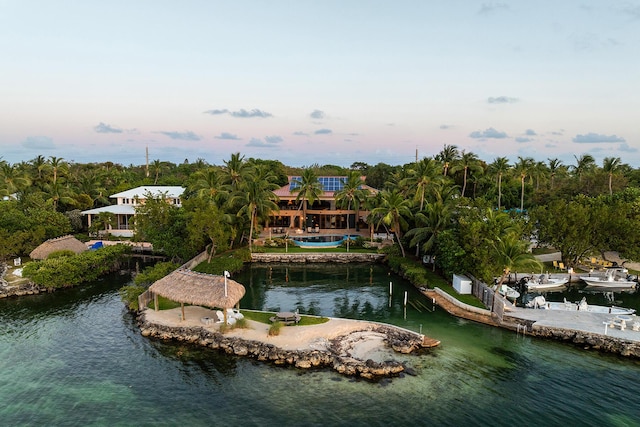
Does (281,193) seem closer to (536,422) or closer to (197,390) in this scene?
(197,390)

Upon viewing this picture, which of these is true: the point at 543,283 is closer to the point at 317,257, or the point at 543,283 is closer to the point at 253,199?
the point at 317,257

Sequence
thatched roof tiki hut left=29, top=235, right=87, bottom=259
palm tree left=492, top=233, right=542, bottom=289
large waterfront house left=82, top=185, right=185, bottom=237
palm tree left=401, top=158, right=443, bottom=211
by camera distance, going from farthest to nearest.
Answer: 1. large waterfront house left=82, top=185, right=185, bottom=237
2. palm tree left=401, top=158, right=443, bottom=211
3. thatched roof tiki hut left=29, top=235, right=87, bottom=259
4. palm tree left=492, top=233, right=542, bottom=289

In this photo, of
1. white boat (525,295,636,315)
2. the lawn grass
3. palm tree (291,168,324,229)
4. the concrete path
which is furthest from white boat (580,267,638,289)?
palm tree (291,168,324,229)

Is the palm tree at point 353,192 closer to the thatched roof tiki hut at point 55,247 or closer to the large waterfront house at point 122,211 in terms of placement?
the large waterfront house at point 122,211

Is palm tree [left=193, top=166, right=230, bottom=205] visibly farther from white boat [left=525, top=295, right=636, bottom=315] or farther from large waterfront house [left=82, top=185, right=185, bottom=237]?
white boat [left=525, top=295, right=636, bottom=315]

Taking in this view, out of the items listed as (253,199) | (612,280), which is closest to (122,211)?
(253,199)
